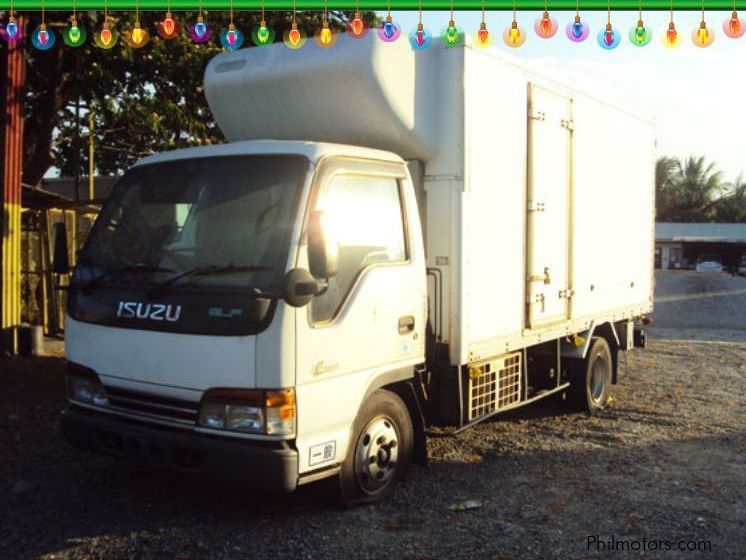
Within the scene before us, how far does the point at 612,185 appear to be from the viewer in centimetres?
850

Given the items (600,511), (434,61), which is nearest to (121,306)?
(434,61)

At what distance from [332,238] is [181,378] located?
1.19 meters

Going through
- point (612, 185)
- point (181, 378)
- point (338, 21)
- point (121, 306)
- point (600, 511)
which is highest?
point (338, 21)

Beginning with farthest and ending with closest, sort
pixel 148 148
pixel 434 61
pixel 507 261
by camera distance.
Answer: pixel 148 148
pixel 507 261
pixel 434 61

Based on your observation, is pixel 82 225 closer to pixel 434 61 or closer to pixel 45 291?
pixel 45 291

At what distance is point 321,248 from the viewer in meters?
4.44

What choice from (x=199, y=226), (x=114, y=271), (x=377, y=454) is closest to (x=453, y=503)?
(x=377, y=454)

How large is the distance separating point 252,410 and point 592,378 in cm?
499

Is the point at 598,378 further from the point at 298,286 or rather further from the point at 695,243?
the point at 695,243

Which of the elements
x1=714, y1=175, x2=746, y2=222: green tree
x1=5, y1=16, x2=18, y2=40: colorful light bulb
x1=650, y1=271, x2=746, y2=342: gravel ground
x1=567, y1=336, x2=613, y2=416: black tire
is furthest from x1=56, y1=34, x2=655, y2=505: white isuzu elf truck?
x1=714, y1=175, x2=746, y2=222: green tree

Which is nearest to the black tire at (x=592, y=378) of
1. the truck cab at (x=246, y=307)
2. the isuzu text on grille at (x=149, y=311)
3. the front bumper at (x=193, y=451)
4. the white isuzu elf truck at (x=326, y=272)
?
the white isuzu elf truck at (x=326, y=272)

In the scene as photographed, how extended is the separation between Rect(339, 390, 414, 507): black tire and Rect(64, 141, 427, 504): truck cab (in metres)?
0.13

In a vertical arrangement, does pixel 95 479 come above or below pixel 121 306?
below

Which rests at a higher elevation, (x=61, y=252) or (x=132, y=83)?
(x=132, y=83)
